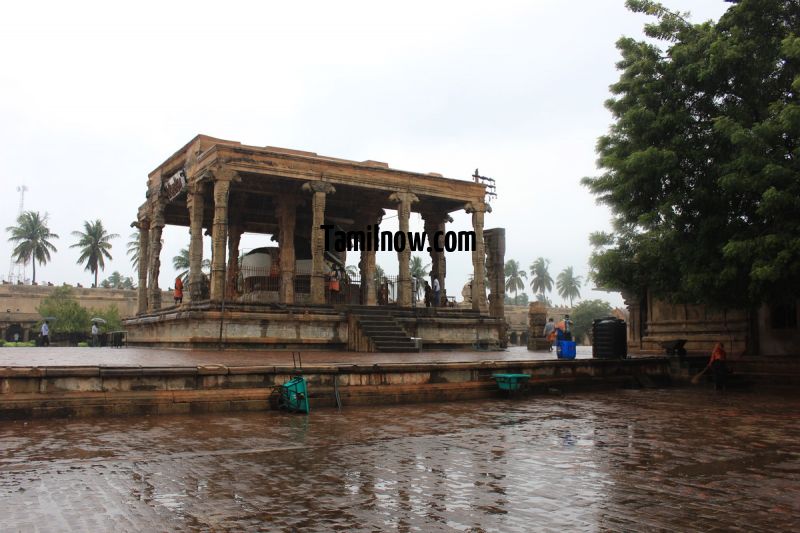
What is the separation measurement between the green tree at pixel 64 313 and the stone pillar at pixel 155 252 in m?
28.1

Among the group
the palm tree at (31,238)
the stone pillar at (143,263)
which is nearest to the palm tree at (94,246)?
the palm tree at (31,238)

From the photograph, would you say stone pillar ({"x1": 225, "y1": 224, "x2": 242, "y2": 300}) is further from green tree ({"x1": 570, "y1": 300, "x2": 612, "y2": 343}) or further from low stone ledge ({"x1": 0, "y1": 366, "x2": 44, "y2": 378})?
green tree ({"x1": 570, "y1": 300, "x2": 612, "y2": 343})

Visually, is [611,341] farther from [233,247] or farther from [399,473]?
[233,247]

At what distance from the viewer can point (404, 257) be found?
26109 mm

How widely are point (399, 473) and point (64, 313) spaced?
184ft

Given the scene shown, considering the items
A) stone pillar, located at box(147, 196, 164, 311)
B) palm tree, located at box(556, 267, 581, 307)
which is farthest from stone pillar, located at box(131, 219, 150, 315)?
palm tree, located at box(556, 267, 581, 307)

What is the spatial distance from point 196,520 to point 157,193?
2556cm

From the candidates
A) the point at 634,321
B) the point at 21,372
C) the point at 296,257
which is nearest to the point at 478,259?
the point at 634,321

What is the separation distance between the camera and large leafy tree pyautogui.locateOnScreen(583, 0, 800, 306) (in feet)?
46.7

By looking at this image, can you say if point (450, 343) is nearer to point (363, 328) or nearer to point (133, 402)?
point (363, 328)

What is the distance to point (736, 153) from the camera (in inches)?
614

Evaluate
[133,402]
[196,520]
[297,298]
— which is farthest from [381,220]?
[196,520]

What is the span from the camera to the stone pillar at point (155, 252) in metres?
27.8

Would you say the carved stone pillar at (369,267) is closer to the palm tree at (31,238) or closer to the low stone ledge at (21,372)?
the low stone ledge at (21,372)
